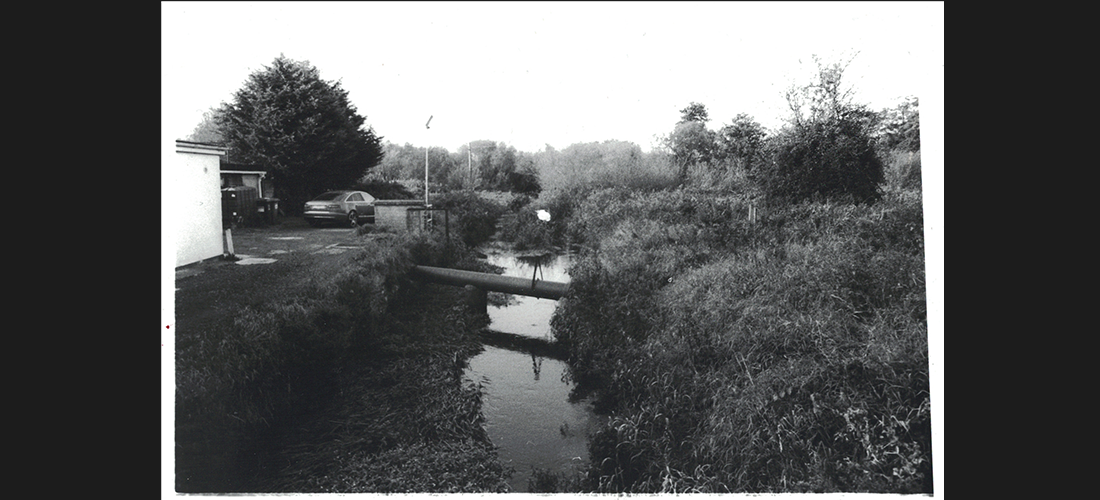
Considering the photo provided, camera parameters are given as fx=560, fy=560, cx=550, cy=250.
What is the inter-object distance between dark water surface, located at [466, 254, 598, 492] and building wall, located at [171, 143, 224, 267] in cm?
356

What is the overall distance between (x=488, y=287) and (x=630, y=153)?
18.7ft

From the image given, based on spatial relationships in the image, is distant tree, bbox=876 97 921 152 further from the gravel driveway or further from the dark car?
the dark car

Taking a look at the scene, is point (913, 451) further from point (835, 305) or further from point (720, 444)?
point (835, 305)

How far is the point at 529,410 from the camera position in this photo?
5656 millimetres

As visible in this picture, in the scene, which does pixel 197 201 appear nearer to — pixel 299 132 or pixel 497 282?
pixel 299 132

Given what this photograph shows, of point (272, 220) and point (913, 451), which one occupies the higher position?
point (272, 220)

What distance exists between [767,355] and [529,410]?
7.85 feet

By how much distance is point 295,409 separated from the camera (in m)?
5.10

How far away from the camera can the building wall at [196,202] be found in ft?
20.5

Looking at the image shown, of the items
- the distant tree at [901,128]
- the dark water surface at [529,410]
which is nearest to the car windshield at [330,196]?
the dark water surface at [529,410]

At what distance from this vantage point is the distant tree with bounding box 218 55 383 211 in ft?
20.4

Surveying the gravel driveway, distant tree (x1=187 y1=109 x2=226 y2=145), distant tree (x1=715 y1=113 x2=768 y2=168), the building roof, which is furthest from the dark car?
distant tree (x1=715 y1=113 x2=768 y2=168)

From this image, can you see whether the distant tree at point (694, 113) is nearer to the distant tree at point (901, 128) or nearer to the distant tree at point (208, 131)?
the distant tree at point (901, 128)
